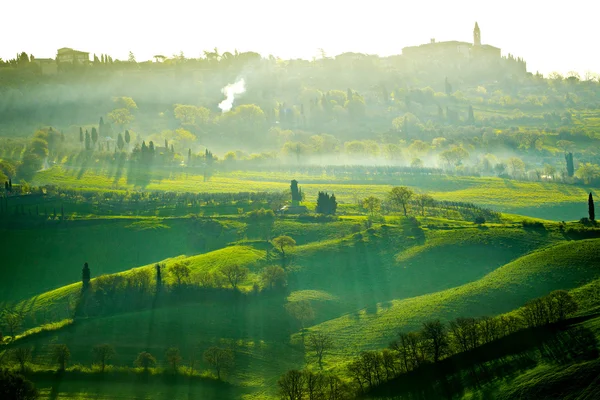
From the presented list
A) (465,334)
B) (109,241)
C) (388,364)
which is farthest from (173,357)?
(109,241)

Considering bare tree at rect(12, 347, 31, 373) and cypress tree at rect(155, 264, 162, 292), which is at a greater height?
cypress tree at rect(155, 264, 162, 292)

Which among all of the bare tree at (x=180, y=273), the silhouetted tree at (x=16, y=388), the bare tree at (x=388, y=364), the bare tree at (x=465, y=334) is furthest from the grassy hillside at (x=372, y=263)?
the silhouetted tree at (x=16, y=388)

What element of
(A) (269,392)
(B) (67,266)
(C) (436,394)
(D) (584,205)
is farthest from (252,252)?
(D) (584,205)

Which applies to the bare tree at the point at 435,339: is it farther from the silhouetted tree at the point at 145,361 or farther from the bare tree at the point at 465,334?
the silhouetted tree at the point at 145,361

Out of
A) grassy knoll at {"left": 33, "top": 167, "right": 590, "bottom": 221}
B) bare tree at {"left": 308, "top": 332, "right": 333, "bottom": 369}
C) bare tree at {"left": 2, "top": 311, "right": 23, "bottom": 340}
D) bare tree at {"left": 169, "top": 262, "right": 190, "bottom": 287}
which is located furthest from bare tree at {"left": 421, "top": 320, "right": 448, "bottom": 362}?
grassy knoll at {"left": 33, "top": 167, "right": 590, "bottom": 221}

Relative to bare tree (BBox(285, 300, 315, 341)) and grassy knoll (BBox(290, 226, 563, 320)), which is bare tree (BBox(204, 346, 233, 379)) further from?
grassy knoll (BBox(290, 226, 563, 320))

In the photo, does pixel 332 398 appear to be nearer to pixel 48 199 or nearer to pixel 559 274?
pixel 559 274
